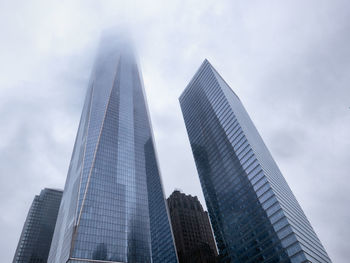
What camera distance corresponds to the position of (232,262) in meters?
88.9

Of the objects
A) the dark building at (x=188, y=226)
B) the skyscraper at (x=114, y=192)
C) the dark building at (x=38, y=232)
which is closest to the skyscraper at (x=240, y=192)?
the skyscraper at (x=114, y=192)

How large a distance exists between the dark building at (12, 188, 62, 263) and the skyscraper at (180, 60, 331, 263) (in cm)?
12129

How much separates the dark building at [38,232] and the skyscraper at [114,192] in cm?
6706

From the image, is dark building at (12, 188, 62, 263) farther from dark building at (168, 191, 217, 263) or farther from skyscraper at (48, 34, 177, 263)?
dark building at (168, 191, 217, 263)

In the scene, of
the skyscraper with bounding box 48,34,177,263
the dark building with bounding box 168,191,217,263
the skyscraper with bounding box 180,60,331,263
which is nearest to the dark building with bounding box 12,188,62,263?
the skyscraper with bounding box 48,34,177,263

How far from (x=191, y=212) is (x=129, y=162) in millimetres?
65566

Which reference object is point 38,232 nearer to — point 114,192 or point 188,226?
point 188,226

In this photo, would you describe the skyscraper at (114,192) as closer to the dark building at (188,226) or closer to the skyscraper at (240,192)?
the dark building at (188,226)

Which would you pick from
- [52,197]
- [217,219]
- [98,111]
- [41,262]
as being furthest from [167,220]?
[52,197]

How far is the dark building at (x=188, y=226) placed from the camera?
149250 mm

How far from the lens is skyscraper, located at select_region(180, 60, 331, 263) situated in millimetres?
73750

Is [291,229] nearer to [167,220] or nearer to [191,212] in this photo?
[167,220]

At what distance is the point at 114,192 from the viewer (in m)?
107

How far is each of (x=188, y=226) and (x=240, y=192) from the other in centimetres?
7829
